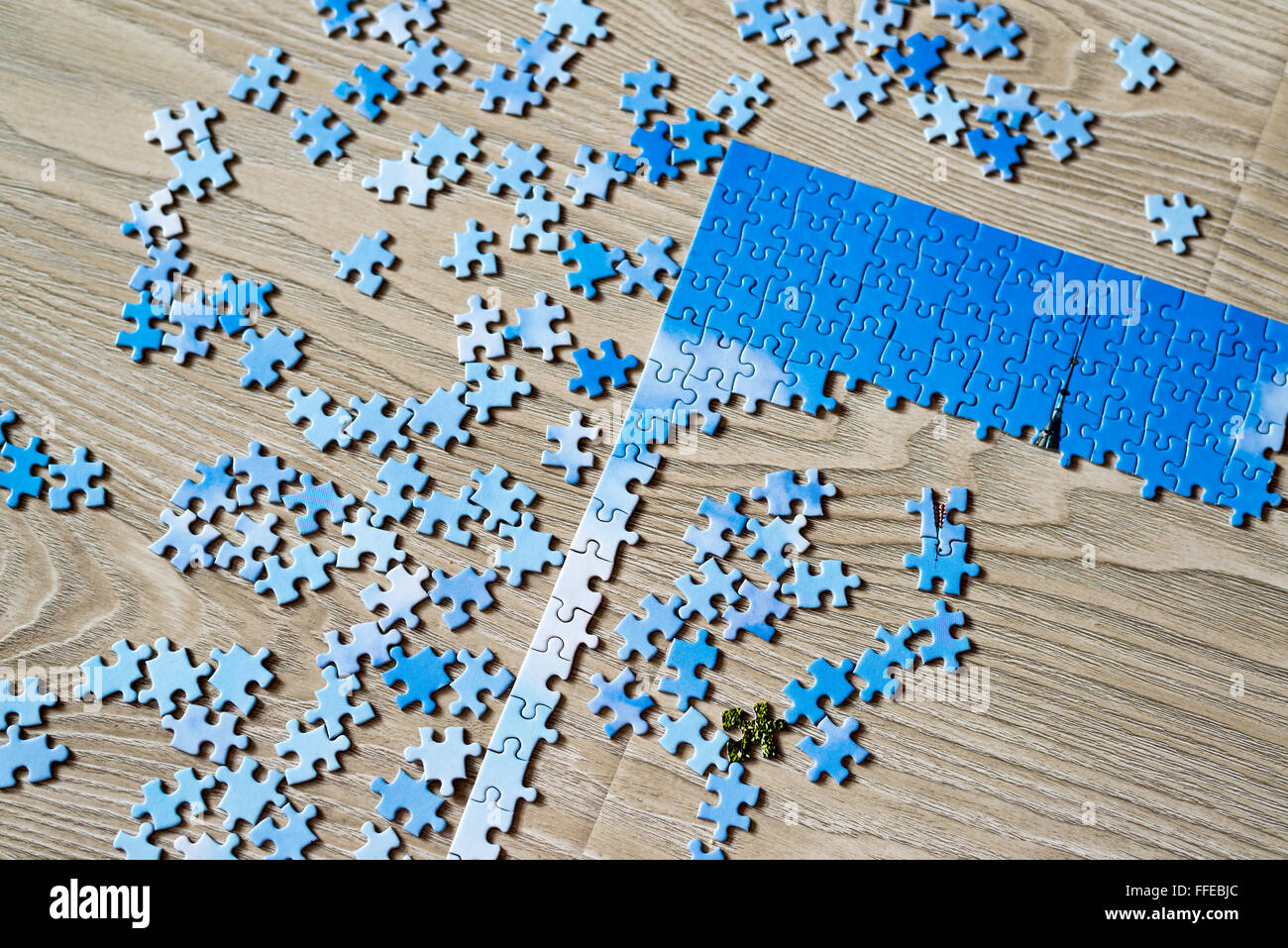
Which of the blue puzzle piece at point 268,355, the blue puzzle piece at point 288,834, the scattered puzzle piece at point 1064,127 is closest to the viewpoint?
the blue puzzle piece at point 288,834

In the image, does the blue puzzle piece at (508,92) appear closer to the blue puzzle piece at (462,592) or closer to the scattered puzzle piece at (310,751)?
the blue puzzle piece at (462,592)

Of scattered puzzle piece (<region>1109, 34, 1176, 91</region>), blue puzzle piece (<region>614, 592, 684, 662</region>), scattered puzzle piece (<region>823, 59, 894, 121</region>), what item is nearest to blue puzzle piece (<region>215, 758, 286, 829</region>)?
blue puzzle piece (<region>614, 592, 684, 662</region>)

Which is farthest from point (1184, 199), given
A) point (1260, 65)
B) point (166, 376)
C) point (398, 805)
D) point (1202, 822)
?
point (166, 376)

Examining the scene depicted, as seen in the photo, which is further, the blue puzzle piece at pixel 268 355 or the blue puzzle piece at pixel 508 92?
the blue puzzle piece at pixel 508 92

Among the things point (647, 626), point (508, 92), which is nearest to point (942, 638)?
point (647, 626)

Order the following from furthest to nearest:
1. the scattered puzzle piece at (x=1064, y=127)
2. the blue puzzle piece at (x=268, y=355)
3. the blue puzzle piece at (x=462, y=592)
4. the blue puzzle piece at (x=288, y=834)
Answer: the scattered puzzle piece at (x=1064, y=127) → the blue puzzle piece at (x=268, y=355) → the blue puzzle piece at (x=462, y=592) → the blue puzzle piece at (x=288, y=834)

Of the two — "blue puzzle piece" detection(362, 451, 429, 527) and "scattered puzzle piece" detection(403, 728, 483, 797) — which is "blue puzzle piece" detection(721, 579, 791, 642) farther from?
"blue puzzle piece" detection(362, 451, 429, 527)

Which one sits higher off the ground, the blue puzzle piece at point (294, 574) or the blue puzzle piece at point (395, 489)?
the blue puzzle piece at point (395, 489)

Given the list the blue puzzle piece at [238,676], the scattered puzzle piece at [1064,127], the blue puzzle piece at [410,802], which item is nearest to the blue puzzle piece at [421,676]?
the blue puzzle piece at [410,802]

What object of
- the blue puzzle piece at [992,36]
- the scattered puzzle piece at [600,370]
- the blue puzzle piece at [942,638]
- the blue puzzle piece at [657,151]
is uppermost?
the blue puzzle piece at [992,36]

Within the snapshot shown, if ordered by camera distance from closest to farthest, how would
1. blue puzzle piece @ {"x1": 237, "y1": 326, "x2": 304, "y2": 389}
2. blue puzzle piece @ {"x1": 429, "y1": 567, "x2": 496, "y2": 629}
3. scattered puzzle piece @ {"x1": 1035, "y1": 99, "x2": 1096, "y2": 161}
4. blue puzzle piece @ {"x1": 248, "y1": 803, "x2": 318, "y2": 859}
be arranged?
blue puzzle piece @ {"x1": 248, "y1": 803, "x2": 318, "y2": 859}, blue puzzle piece @ {"x1": 429, "y1": 567, "x2": 496, "y2": 629}, blue puzzle piece @ {"x1": 237, "y1": 326, "x2": 304, "y2": 389}, scattered puzzle piece @ {"x1": 1035, "y1": 99, "x2": 1096, "y2": 161}
